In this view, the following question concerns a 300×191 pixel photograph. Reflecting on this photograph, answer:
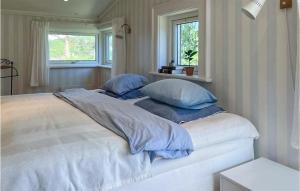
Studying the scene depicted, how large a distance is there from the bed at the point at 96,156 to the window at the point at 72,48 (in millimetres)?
2690

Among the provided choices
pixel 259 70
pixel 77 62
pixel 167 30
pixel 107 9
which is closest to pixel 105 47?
pixel 77 62

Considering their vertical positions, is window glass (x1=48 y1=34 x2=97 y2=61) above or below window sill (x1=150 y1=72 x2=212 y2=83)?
above

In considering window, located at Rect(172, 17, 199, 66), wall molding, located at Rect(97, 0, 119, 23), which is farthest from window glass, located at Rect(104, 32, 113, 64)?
window, located at Rect(172, 17, 199, 66)

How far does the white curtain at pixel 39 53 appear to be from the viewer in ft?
13.8

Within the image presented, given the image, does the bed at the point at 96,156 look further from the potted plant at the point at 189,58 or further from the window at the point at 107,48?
the window at the point at 107,48

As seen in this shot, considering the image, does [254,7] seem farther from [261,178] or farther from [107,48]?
[107,48]

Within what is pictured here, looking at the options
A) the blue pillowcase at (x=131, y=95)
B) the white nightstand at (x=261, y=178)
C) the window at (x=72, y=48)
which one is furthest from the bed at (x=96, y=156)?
the window at (x=72, y=48)

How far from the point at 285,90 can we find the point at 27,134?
1.64 meters

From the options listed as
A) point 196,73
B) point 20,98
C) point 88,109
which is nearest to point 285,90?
point 196,73

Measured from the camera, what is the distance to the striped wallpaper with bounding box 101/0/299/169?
5.86 ft

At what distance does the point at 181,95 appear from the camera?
1.97m

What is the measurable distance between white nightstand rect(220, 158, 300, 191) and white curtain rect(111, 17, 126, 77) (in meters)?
2.55

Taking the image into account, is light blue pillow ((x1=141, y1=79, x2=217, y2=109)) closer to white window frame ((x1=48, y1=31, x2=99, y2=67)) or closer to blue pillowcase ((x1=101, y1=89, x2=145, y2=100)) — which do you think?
blue pillowcase ((x1=101, y1=89, x2=145, y2=100))

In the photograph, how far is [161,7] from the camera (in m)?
2.96
